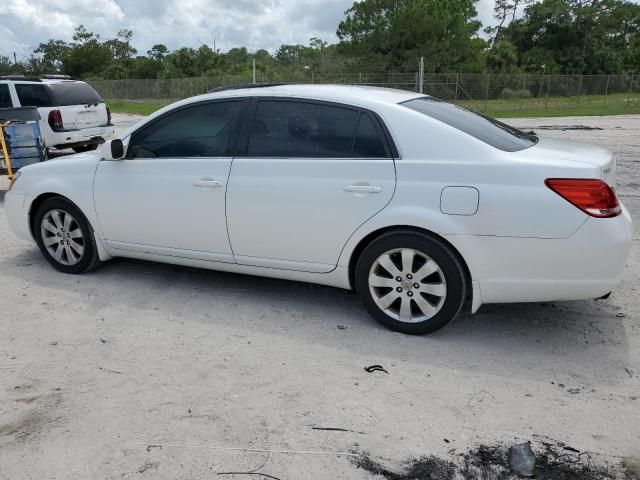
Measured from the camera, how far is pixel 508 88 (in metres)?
34.2

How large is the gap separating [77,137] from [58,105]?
2.31ft

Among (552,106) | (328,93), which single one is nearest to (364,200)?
(328,93)

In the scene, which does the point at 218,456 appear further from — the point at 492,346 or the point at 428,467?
the point at 492,346

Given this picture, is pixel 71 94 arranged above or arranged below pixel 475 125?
above

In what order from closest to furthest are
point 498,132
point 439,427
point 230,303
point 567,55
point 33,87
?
point 439,427
point 498,132
point 230,303
point 33,87
point 567,55

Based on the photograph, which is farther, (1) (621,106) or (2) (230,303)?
(1) (621,106)

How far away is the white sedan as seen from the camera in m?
3.53

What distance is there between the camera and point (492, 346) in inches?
151

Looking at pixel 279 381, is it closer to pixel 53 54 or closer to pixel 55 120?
pixel 55 120

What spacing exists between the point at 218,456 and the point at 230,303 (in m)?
1.94

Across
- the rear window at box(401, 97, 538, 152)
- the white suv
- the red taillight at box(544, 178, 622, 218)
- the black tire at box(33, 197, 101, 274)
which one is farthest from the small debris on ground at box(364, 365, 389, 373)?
the white suv

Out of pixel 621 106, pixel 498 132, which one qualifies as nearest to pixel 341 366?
pixel 498 132

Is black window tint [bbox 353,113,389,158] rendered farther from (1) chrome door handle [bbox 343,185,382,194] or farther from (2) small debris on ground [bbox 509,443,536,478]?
(2) small debris on ground [bbox 509,443,536,478]

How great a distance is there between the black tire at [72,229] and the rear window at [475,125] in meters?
2.96
